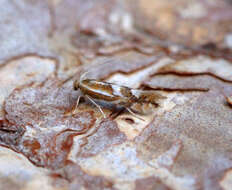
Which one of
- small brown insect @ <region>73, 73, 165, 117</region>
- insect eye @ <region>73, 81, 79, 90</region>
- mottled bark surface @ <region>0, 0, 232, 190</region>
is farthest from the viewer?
insect eye @ <region>73, 81, 79, 90</region>

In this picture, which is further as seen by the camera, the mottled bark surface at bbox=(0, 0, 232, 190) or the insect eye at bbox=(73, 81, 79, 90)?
the insect eye at bbox=(73, 81, 79, 90)

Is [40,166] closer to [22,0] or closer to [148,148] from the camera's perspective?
[148,148]

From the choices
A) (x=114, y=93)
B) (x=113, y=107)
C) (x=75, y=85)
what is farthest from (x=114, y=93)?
(x=75, y=85)

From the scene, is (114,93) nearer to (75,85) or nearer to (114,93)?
(114,93)

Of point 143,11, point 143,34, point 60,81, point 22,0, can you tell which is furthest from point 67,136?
point 143,11

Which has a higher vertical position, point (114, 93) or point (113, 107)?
point (114, 93)

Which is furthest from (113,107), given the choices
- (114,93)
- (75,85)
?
(75,85)

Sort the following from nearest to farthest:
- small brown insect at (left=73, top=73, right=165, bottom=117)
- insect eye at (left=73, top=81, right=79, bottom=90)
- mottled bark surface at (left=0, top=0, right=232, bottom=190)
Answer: mottled bark surface at (left=0, top=0, right=232, bottom=190), small brown insect at (left=73, top=73, right=165, bottom=117), insect eye at (left=73, top=81, right=79, bottom=90)
